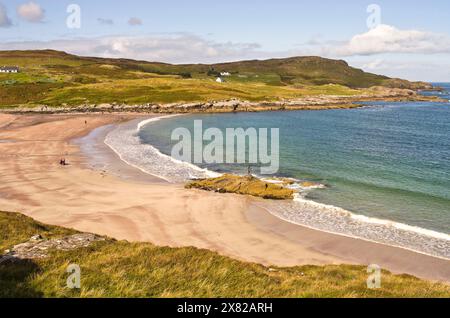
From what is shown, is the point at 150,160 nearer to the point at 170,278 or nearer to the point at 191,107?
the point at 170,278

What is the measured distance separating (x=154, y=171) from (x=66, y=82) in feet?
402

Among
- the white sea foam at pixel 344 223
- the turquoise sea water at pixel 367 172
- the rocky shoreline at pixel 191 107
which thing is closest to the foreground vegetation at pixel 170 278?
the white sea foam at pixel 344 223

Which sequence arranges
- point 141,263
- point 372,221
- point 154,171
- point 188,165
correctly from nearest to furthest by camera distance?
1. point 141,263
2. point 372,221
3. point 154,171
4. point 188,165

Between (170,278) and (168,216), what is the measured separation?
51.8 feet

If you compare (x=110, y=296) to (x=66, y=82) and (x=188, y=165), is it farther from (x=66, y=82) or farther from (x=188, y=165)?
(x=66, y=82)

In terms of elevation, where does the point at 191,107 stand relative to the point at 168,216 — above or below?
above

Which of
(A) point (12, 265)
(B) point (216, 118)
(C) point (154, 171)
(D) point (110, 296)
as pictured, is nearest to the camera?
(D) point (110, 296)

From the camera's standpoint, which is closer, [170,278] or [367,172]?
[170,278]

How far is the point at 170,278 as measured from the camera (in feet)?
43.5

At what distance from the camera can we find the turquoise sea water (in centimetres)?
2741

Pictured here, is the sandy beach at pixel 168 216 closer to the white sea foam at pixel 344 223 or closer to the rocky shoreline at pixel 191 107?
the white sea foam at pixel 344 223

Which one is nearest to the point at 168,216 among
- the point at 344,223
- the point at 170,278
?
the point at 344,223

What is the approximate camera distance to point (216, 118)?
102 meters
